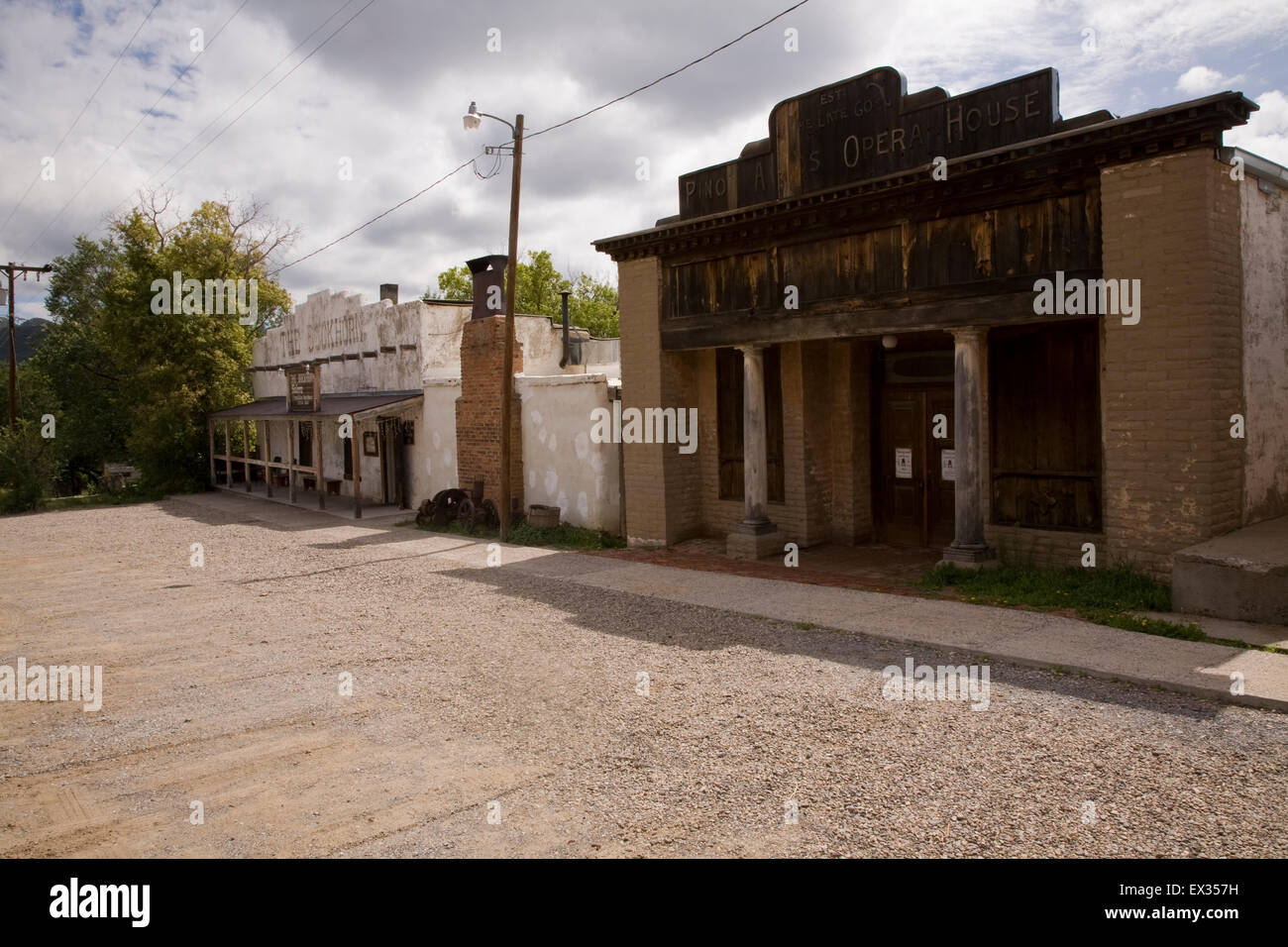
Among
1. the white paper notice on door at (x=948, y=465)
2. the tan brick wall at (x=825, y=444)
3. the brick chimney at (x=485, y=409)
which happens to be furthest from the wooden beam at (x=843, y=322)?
the brick chimney at (x=485, y=409)

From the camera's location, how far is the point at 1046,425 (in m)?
10.7

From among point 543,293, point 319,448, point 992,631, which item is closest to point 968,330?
point 992,631

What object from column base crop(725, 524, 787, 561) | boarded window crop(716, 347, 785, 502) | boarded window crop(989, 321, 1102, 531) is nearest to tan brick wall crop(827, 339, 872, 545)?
boarded window crop(716, 347, 785, 502)

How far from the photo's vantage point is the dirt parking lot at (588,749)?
4441 mm

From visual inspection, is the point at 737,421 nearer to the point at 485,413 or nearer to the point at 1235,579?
the point at 485,413

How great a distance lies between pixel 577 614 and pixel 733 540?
154 inches

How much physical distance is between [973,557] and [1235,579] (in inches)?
111

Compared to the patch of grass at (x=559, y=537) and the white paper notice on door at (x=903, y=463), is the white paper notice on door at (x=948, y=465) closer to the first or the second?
the white paper notice on door at (x=903, y=463)

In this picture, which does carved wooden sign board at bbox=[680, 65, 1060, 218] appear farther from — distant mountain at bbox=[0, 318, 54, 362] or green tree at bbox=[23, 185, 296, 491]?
distant mountain at bbox=[0, 318, 54, 362]

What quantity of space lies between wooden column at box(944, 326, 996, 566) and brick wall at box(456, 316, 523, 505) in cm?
901

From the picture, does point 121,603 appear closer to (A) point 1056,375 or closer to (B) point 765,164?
(B) point 765,164

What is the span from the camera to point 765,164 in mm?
12469

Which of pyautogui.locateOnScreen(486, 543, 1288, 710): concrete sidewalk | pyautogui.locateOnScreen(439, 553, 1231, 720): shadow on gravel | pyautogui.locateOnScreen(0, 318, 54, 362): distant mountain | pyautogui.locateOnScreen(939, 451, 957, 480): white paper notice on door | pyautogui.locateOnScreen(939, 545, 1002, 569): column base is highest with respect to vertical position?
pyautogui.locateOnScreen(0, 318, 54, 362): distant mountain

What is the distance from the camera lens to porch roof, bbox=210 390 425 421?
20.3m
